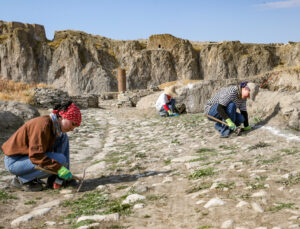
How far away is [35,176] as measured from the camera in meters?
4.27

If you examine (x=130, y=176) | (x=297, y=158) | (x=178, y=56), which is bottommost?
(x=130, y=176)

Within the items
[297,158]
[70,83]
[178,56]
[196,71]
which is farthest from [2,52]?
[297,158]

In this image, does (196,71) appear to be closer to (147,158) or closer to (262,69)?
(262,69)

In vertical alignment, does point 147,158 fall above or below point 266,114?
below

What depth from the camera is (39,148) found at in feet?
13.2

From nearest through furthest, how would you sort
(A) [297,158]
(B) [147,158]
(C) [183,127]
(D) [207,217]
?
1. (D) [207,217]
2. (A) [297,158]
3. (B) [147,158]
4. (C) [183,127]

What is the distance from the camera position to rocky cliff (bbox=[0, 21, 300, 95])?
163 feet

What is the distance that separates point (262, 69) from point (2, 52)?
42.7 m

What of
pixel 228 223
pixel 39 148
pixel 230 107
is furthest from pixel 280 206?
pixel 230 107

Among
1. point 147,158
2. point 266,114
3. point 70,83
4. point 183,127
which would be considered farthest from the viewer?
point 70,83

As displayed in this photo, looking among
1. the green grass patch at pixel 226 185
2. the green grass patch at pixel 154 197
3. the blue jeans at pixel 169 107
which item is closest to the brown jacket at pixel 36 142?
the green grass patch at pixel 154 197

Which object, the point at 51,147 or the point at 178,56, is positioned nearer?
the point at 51,147

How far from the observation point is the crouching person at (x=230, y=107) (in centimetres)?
681

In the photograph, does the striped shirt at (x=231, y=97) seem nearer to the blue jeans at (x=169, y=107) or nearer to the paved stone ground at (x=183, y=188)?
the paved stone ground at (x=183, y=188)
